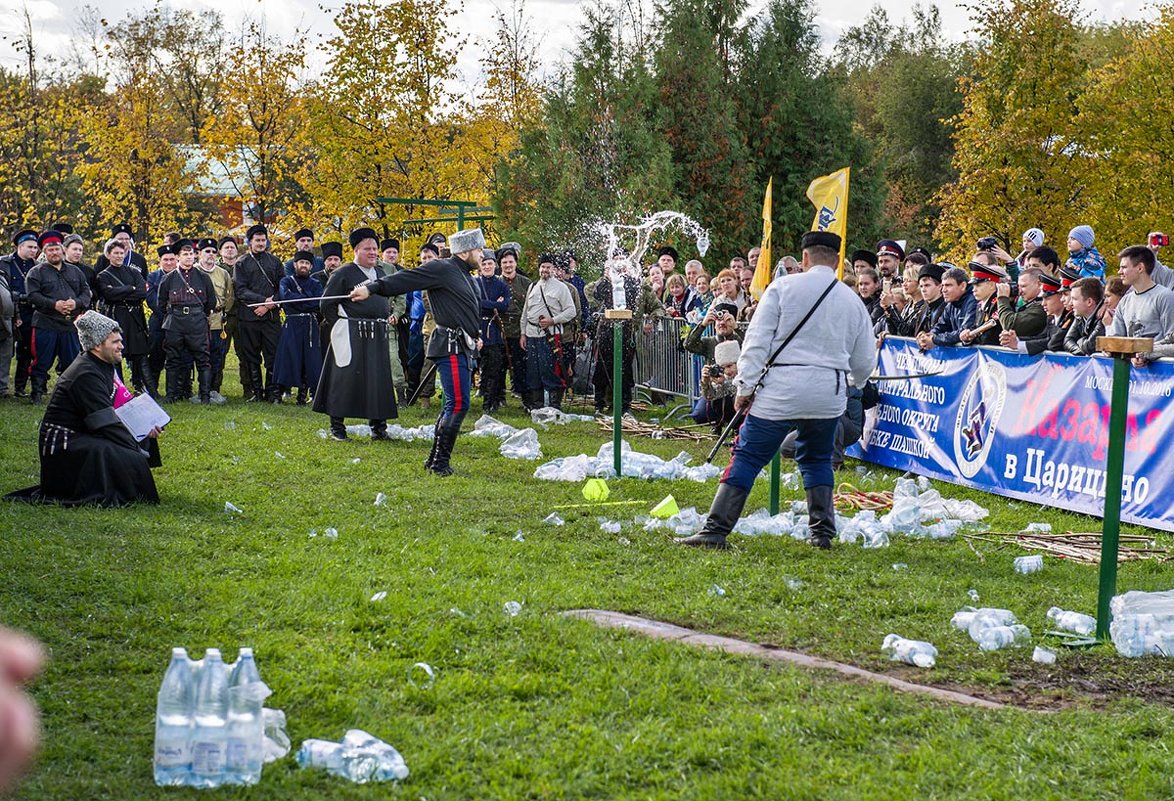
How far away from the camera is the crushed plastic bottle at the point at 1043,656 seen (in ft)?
19.4

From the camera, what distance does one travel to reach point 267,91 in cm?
2752

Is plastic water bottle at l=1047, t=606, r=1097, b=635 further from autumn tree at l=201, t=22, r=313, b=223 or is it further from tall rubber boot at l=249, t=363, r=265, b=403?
autumn tree at l=201, t=22, r=313, b=223

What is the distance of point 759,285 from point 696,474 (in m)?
1.86

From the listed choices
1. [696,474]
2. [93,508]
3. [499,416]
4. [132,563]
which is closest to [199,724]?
[132,563]

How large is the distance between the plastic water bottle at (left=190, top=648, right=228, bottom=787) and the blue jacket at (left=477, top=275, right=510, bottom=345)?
12629mm

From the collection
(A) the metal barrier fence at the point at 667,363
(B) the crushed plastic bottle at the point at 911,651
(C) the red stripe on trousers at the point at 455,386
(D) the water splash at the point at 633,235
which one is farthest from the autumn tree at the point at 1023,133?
(B) the crushed plastic bottle at the point at 911,651

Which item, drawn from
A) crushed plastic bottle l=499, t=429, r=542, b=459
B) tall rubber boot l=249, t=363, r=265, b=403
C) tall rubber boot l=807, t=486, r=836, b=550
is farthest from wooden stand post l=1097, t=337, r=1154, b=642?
tall rubber boot l=249, t=363, r=265, b=403

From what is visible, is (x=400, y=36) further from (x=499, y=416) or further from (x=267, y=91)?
(x=499, y=416)

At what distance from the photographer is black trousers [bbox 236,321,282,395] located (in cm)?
1773

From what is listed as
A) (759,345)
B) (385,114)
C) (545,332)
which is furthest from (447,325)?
(385,114)

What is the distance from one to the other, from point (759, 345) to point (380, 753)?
4458mm

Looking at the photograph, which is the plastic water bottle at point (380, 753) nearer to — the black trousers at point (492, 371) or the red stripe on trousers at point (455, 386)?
the red stripe on trousers at point (455, 386)

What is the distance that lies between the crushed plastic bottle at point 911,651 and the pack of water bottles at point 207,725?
2965mm

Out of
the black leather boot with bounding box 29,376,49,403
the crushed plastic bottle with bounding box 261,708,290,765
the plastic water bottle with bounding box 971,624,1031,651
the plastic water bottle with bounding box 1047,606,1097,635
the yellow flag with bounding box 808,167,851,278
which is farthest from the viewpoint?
the black leather boot with bounding box 29,376,49,403
